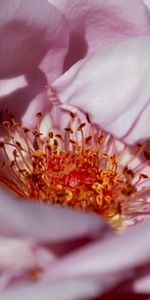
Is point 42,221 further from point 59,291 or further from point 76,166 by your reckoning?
point 76,166

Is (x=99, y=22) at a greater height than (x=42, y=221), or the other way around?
(x=99, y=22)

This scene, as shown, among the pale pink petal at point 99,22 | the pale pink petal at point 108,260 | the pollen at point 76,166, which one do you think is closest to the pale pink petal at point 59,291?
the pale pink petal at point 108,260

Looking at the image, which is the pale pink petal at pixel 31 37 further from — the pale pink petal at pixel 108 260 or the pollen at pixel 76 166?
the pale pink petal at pixel 108 260

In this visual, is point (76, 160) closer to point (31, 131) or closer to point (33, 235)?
point (31, 131)

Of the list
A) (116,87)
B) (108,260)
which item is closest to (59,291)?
(108,260)

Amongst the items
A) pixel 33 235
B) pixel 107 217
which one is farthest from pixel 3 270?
pixel 107 217

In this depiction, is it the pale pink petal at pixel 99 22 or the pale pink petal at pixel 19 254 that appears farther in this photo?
the pale pink petal at pixel 99 22

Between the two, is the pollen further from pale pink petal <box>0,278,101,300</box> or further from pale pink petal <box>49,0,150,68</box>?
pale pink petal <box>0,278,101,300</box>
